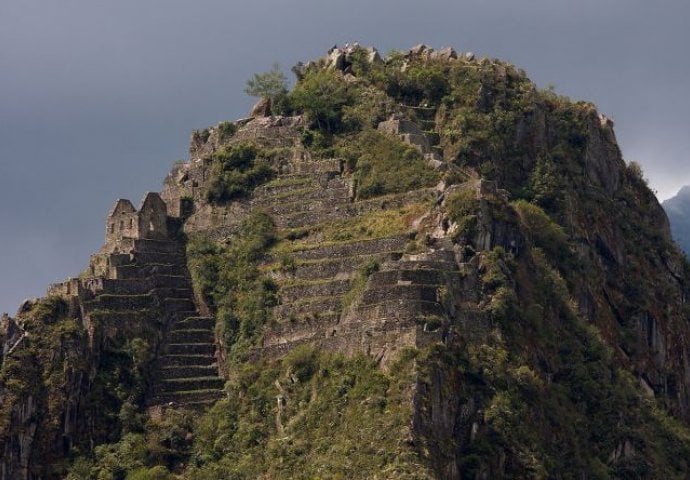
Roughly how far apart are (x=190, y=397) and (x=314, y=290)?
886cm

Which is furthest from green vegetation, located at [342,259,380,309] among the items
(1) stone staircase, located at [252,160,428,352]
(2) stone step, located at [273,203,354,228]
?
(2) stone step, located at [273,203,354,228]

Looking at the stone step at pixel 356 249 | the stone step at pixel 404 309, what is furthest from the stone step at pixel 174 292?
the stone step at pixel 404 309

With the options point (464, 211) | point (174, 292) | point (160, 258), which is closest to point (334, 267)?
point (464, 211)

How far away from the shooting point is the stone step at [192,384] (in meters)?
121

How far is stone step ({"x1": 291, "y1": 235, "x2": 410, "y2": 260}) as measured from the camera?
12012 centimetres

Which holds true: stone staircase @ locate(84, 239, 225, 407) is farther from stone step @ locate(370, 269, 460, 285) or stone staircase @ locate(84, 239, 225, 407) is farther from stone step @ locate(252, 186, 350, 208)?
stone step @ locate(370, 269, 460, 285)

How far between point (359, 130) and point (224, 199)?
945 cm

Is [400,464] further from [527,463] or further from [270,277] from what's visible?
[270,277]

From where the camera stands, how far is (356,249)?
400 feet

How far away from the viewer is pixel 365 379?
110 m

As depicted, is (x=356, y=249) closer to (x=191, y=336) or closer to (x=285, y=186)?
(x=191, y=336)

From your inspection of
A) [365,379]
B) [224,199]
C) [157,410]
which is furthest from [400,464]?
[224,199]

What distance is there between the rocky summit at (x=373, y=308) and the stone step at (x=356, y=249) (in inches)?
5.4

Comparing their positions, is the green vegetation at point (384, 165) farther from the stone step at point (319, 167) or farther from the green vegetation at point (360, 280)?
the green vegetation at point (360, 280)
